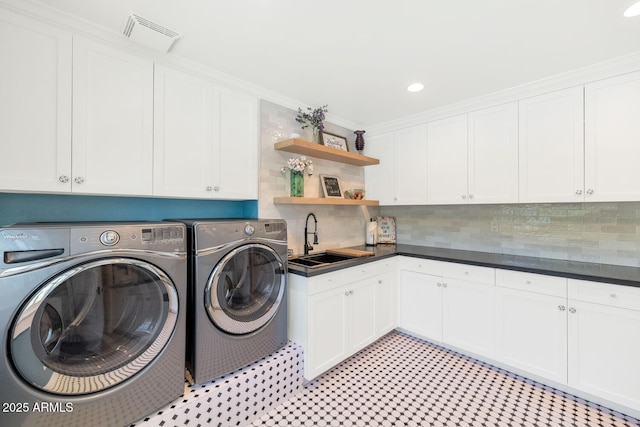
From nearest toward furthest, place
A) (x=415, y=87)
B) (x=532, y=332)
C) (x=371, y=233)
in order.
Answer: (x=532, y=332), (x=415, y=87), (x=371, y=233)

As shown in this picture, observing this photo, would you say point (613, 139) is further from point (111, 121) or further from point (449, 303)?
point (111, 121)

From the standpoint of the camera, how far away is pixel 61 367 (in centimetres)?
122

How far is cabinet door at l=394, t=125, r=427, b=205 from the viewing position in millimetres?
3000

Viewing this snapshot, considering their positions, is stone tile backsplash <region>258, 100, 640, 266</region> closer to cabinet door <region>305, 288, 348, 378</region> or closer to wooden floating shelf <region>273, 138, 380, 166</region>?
wooden floating shelf <region>273, 138, 380, 166</region>

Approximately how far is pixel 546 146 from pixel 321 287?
219 cm

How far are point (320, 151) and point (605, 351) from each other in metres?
2.58

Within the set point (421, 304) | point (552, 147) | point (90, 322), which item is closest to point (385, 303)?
point (421, 304)

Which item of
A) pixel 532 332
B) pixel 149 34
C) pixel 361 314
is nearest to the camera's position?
pixel 149 34

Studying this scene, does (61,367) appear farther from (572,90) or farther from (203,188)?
(572,90)

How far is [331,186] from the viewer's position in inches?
118

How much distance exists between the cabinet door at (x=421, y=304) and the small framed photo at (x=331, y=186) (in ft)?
3.59

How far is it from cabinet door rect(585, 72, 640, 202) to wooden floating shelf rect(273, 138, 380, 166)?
1.80m

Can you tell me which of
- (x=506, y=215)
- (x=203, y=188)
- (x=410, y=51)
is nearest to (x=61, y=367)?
(x=203, y=188)

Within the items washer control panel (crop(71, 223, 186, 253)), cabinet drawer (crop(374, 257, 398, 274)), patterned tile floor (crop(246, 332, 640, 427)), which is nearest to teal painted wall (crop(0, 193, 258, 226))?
washer control panel (crop(71, 223, 186, 253))
